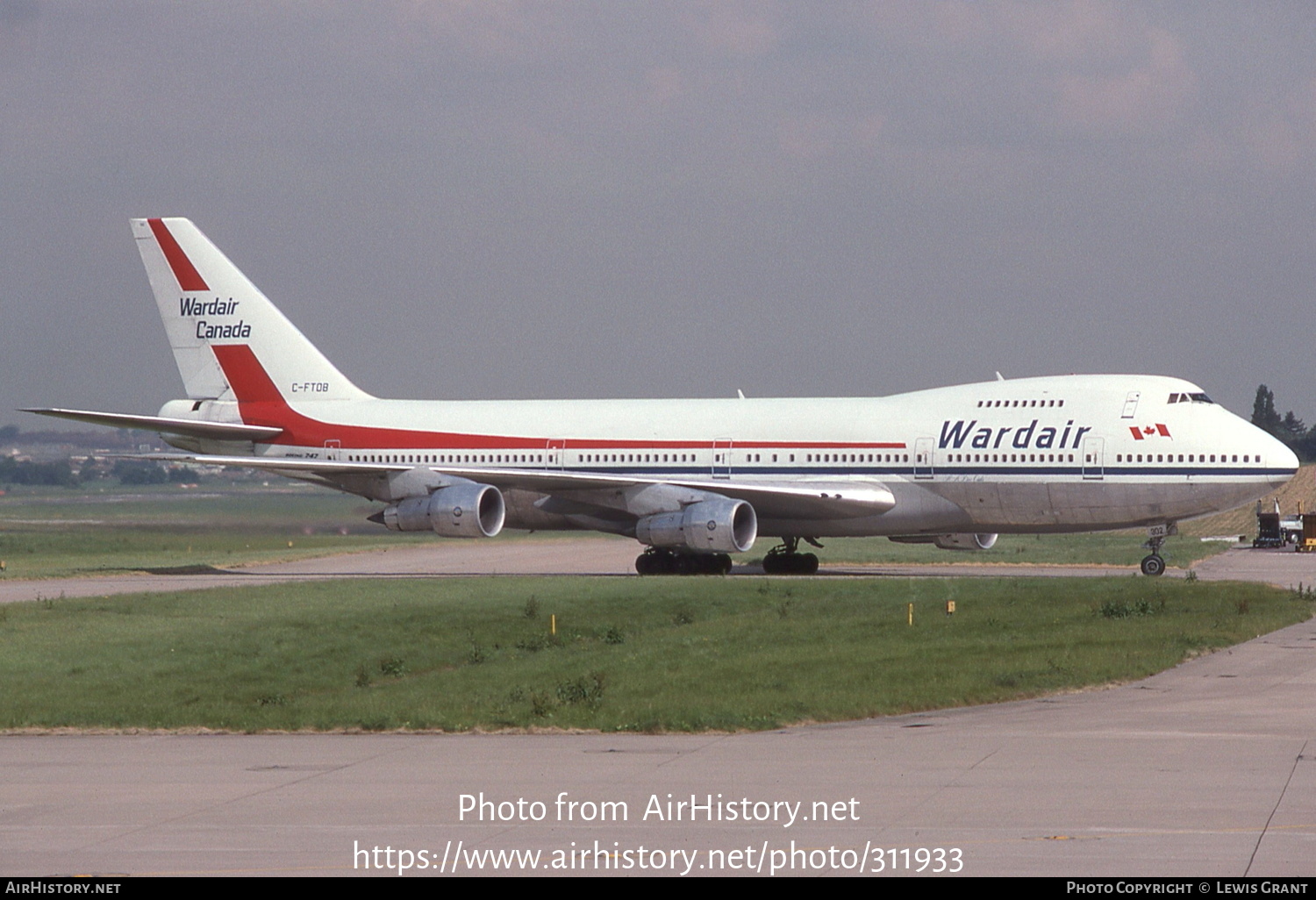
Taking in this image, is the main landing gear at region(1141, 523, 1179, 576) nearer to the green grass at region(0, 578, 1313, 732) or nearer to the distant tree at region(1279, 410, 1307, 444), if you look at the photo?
the green grass at region(0, 578, 1313, 732)

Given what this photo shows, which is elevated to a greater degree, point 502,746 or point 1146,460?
point 1146,460

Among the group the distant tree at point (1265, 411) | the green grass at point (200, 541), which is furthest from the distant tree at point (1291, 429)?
the green grass at point (200, 541)

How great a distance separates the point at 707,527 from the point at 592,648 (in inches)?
515

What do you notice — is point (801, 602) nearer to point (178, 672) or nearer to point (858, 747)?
point (178, 672)

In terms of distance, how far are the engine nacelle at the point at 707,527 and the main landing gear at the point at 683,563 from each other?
1758mm

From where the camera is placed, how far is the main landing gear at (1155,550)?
43.7 m

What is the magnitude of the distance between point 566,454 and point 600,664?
69.2 feet

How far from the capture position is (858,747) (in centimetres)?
1848

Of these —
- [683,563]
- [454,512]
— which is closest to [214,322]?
[454,512]

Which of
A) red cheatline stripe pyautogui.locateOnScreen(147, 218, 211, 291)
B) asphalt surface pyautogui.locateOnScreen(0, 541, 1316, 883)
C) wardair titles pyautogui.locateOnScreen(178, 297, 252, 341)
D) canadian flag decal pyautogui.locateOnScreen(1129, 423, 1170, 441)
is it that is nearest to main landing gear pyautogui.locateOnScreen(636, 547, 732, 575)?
canadian flag decal pyautogui.locateOnScreen(1129, 423, 1170, 441)

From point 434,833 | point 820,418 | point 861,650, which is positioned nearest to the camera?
point 434,833

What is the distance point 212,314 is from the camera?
5366 cm
